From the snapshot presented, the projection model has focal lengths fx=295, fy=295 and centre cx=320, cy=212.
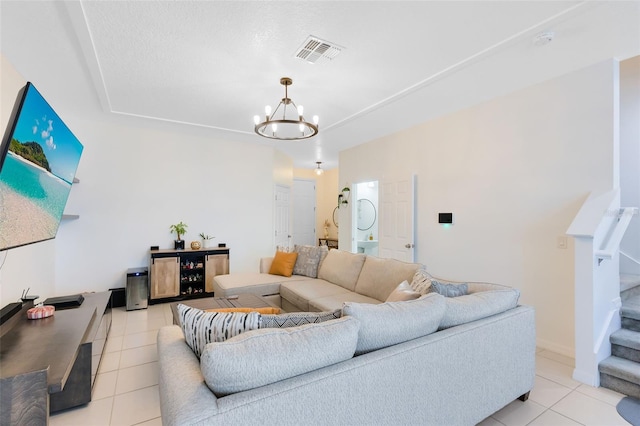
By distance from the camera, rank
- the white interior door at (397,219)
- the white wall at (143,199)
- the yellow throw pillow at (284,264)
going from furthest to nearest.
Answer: the white interior door at (397,219), the white wall at (143,199), the yellow throw pillow at (284,264)

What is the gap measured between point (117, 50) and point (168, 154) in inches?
102

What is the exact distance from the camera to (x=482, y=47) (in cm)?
250

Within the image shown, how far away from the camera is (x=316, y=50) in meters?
2.53

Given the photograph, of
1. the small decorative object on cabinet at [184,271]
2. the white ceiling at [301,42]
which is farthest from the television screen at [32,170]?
the small decorative object on cabinet at [184,271]

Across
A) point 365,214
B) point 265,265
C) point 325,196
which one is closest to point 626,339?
point 265,265

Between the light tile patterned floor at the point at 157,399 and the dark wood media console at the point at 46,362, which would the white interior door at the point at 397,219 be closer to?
the light tile patterned floor at the point at 157,399

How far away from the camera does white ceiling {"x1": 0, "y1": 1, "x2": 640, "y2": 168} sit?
2.08 meters

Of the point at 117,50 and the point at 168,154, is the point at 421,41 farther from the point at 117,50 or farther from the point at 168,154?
the point at 168,154

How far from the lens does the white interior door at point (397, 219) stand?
446cm

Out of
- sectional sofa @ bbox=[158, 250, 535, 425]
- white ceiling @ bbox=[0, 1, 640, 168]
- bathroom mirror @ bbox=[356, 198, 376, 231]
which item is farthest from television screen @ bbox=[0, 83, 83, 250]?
bathroom mirror @ bbox=[356, 198, 376, 231]

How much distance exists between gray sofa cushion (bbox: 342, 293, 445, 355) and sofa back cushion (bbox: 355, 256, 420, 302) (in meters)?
1.23

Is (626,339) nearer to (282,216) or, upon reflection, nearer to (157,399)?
(157,399)

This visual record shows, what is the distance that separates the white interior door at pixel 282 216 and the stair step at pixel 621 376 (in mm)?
5039

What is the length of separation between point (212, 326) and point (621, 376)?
9.95 ft
